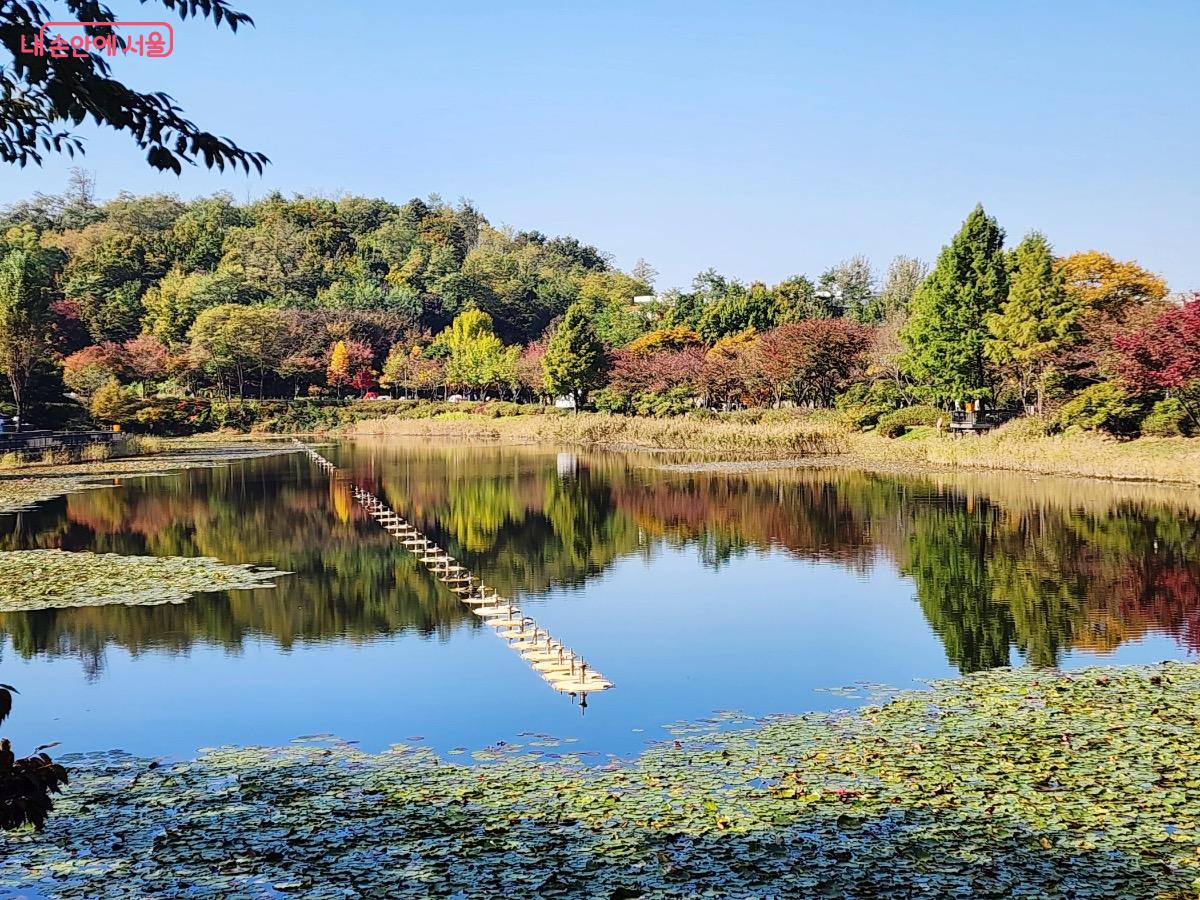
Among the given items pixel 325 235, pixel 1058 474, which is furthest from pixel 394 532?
pixel 325 235

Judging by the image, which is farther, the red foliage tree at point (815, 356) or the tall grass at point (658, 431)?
the red foliage tree at point (815, 356)

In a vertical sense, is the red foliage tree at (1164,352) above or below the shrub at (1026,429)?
above

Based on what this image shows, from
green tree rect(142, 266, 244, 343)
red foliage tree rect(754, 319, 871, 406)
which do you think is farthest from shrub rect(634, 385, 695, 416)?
green tree rect(142, 266, 244, 343)

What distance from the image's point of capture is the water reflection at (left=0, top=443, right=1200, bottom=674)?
16672 mm

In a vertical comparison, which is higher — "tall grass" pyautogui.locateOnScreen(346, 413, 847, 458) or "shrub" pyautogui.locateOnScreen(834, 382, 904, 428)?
"shrub" pyautogui.locateOnScreen(834, 382, 904, 428)

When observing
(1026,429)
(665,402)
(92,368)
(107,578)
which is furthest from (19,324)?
(1026,429)

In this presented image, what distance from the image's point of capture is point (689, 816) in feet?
28.9

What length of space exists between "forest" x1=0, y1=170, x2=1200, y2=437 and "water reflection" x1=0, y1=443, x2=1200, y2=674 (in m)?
9.47

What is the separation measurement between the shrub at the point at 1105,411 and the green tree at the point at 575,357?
3604 centimetres

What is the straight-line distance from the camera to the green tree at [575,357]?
2766 inches

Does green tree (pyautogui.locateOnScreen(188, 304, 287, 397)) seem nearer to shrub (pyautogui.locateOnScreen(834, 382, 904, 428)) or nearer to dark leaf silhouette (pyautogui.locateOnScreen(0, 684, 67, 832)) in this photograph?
shrub (pyautogui.locateOnScreen(834, 382, 904, 428))

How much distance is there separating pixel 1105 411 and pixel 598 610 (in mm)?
25082

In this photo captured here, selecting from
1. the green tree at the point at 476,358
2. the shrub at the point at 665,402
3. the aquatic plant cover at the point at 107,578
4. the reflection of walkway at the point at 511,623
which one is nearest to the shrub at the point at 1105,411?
the reflection of walkway at the point at 511,623

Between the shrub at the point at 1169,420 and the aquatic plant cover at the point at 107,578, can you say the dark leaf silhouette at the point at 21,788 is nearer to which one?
the aquatic plant cover at the point at 107,578
